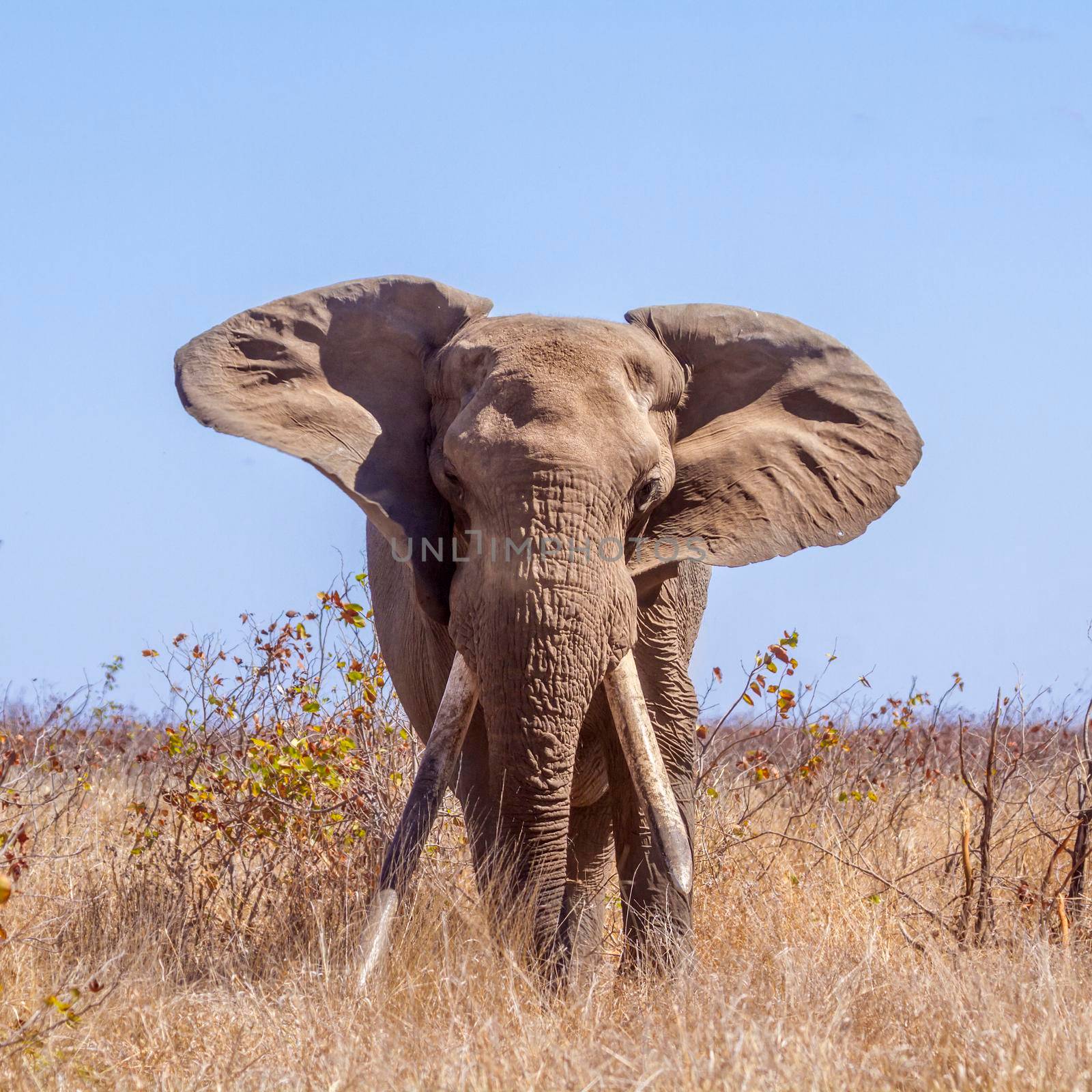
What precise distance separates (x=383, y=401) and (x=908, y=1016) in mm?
3084

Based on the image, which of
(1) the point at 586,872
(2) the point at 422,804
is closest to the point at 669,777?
(1) the point at 586,872

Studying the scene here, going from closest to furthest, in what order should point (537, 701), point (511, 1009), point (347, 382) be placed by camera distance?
point (511, 1009) → point (537, 701) → point (347, 382)

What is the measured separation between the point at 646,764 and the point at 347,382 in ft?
6.48

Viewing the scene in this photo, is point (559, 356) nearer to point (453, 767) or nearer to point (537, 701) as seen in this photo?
point (537, 701)

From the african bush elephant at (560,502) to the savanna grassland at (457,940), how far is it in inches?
19.9

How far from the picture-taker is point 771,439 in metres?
6.40

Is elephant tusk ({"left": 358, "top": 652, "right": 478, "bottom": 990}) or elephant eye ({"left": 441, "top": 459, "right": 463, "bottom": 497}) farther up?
elephant eye ({"left": 441, "top": 459, "right": 463, "bottom": 497})

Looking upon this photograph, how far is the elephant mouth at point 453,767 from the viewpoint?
17.9 ft

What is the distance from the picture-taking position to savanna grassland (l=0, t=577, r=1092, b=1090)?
414 centimetres

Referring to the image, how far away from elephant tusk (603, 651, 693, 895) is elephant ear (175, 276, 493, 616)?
92 cm

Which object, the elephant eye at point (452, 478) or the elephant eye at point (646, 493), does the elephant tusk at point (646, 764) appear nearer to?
the elephant eye at point (646, 493)

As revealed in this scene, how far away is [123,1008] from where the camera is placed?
507cm

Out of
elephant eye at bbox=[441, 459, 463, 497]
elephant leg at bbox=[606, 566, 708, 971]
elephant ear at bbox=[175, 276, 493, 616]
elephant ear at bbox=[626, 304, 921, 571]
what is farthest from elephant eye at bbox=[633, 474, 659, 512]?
elephant ear at bbox=[175, 276, 493, 616]

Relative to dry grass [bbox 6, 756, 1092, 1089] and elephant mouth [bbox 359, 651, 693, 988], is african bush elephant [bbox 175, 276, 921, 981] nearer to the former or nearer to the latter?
elephant mouth [bbox 359, 651, 693, 988]
